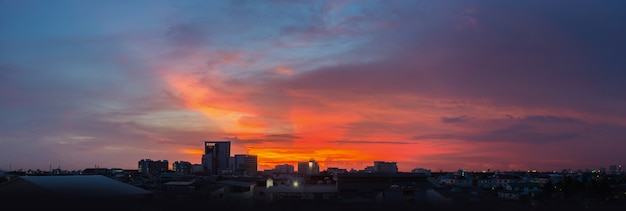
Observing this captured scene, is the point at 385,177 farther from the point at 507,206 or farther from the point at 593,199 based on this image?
the point at 593,199

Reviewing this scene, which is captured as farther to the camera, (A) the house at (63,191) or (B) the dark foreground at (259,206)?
(A) the house at (63,191)

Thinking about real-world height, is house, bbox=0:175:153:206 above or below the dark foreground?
above

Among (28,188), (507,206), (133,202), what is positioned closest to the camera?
(28,188)

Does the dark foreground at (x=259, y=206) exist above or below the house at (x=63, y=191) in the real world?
below

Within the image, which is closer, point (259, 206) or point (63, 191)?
point (63, 191)

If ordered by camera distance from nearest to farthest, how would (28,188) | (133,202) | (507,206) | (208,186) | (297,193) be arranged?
1. (28,188)
2. (133,202)
3. (507,206)
4. (297,193)
5. (208,186)

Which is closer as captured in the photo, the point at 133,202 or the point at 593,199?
the point at 133,202

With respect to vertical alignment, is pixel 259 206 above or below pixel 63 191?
below

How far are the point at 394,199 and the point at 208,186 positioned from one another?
727 inches

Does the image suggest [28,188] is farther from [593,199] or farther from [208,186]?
[593,199]

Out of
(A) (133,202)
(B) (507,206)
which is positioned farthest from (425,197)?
(A) (133,202)

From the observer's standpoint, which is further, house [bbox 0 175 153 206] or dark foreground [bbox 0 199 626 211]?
house [bbox 0 175 153 206]

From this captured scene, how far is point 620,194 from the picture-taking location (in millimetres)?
51781

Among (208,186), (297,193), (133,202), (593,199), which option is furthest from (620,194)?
(133,202)
